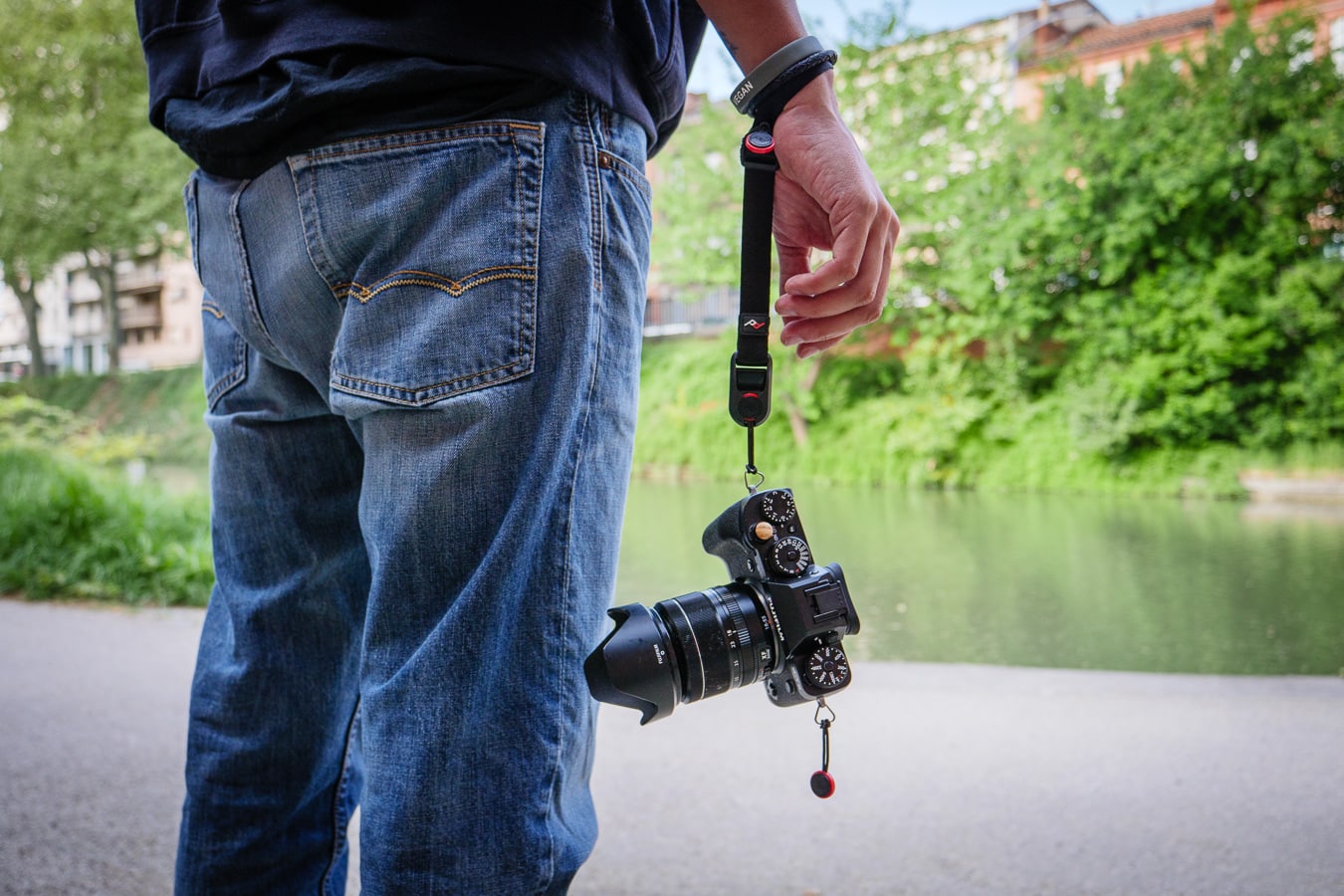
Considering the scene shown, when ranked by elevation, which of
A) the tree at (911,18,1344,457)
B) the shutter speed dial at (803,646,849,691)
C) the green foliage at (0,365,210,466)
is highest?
the tree at (911,18,1344,457)

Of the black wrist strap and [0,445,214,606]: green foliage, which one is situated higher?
the black wrist strap

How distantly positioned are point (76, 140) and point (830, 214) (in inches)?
486

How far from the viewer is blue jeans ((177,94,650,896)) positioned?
0.50 m

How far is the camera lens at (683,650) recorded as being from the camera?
1.80ft

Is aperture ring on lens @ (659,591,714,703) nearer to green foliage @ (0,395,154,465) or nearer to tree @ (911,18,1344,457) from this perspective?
green foliage @ (0,395,154,465)

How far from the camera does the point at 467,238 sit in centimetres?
52

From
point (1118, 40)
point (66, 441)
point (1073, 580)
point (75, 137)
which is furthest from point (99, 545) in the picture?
point (1118, 40)

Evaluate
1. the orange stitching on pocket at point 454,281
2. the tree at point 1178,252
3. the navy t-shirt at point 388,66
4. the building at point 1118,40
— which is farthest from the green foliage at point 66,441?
the building at point 1118,40

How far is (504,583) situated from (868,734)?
4.57 feet

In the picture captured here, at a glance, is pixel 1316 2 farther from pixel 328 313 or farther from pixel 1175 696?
pixel 328 313

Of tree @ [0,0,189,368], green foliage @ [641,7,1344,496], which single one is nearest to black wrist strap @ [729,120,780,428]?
green foliage @ [641,7,1344,496]

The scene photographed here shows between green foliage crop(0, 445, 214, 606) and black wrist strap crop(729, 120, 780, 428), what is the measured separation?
2820 millimetres

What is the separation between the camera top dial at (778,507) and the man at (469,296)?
0.45 ft

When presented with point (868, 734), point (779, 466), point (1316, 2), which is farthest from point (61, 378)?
point (1316, 2)
